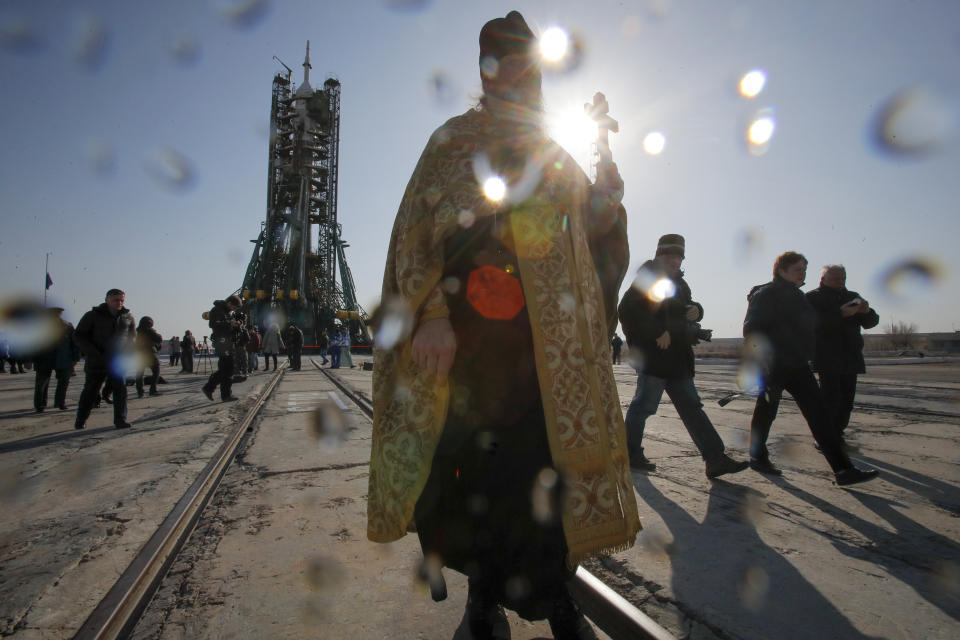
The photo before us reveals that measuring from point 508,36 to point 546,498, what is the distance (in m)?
1.41

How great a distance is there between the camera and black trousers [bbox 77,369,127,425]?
5.46 m

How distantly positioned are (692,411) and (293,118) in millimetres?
44879

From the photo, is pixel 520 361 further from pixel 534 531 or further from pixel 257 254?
pixel 257 254

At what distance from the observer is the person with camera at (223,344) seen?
25.6 ft

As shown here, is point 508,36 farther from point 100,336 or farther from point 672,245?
point 100,336

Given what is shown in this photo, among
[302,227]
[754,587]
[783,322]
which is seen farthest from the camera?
[302,227]

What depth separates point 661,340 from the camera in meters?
3.45

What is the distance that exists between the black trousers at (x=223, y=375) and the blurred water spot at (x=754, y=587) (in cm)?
769

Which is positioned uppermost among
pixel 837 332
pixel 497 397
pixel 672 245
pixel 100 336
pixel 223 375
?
A: pixel 672 245

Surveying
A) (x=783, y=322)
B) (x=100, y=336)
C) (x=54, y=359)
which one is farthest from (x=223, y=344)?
(x=783, y=322)

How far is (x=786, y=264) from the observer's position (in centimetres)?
367

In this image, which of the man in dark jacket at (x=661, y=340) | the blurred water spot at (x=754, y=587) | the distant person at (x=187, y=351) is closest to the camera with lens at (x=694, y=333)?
the man in dark jacket at (x=661, y=340)

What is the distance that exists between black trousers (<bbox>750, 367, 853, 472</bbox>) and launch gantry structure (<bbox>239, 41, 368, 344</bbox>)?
35734mm

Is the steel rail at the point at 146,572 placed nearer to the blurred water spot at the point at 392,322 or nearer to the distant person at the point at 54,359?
the blurred water spot at the point at 392,322
